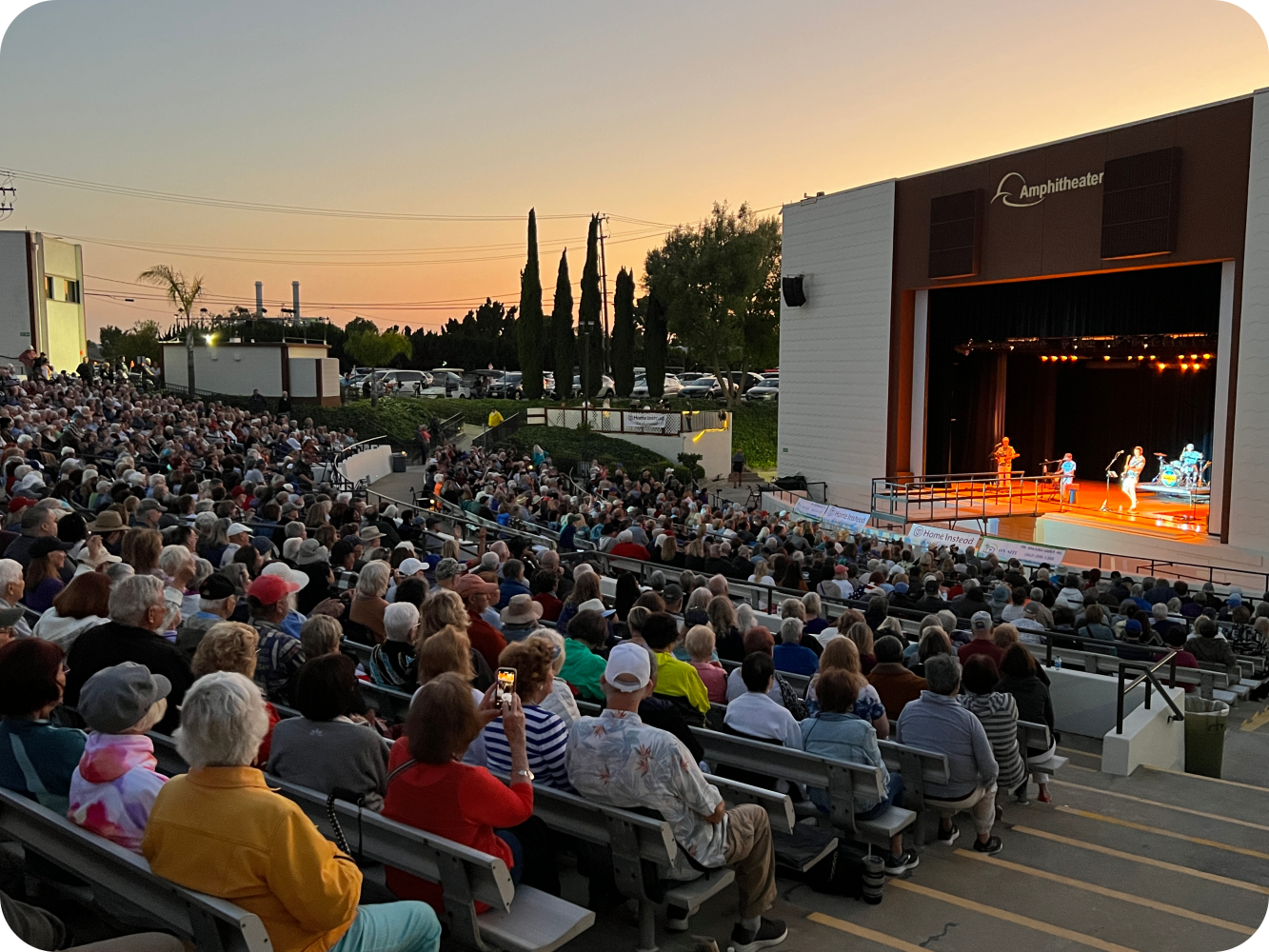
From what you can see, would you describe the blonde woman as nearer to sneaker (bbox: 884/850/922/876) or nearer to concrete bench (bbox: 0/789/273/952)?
sneaker (bbox: 884/850/922/876)

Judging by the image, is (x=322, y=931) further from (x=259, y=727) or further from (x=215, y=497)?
(x=215, y=497)

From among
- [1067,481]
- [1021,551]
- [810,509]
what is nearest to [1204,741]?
[1021,551]

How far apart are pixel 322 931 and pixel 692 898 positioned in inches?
54.4

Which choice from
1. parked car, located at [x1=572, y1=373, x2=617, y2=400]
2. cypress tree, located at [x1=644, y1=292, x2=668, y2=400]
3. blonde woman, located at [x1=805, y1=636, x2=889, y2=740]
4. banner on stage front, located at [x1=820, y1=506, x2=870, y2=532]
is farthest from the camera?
cypress tree, located at [x1=644, y1=292, x2=668, y2=400]

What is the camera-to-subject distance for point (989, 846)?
5312mm

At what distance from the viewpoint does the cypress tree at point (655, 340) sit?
4759 cm

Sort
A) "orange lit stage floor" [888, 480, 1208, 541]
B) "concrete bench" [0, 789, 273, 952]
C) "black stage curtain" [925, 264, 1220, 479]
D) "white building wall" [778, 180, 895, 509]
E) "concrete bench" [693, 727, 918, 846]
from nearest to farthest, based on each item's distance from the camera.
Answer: "concrete bench" [0, 789, 273, 952] < "concrete bench" [693, 727, 918, 846] < "orange lit stage floor" [888, 480, 1208, 541] < "black stage curtain" [925, 264, 1220, 479] < "white building wall" [778, 180, 895, 509]

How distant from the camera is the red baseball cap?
17.8 ft

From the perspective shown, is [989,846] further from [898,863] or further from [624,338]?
[624,338]

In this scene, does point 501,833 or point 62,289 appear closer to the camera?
point 501,833

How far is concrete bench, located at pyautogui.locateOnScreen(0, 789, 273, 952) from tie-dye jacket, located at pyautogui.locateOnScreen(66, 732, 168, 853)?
5 cm

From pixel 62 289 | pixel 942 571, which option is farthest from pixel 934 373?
pixel 62 289

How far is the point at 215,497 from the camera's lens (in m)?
11.9

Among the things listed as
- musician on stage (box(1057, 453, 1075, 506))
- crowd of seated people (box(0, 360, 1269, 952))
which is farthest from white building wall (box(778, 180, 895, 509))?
crowd of seated people (box(0, 360, 1269, 952))
